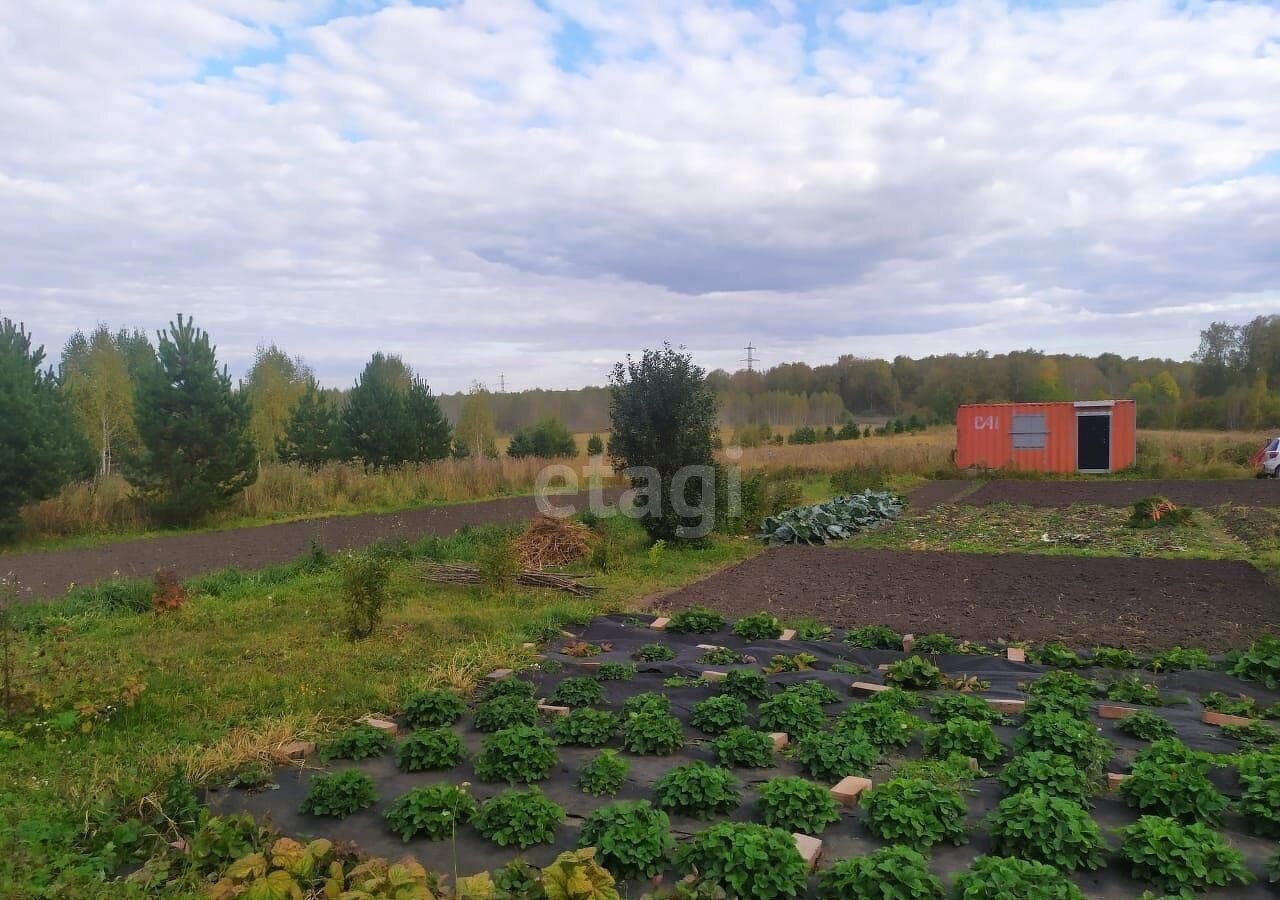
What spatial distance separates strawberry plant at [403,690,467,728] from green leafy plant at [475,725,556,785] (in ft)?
2.44

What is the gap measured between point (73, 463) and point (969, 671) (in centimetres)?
1519

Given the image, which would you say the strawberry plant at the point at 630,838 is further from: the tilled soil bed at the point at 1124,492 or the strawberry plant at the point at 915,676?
the tilled soil bed at the point at 1124,492

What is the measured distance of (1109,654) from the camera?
5887 mm

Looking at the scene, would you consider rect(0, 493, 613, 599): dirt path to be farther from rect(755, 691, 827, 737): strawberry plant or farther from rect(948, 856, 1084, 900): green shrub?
rect(948, 856, 1084, 900): green shrub

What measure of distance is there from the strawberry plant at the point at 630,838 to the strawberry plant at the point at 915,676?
2.61 metres

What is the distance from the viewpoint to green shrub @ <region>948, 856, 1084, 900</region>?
2.71 metres

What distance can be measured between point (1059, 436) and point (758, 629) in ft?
69.1

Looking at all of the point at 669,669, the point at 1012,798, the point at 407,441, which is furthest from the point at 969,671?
the point at 407,441

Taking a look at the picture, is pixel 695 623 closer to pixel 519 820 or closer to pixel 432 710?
pixel 432 710

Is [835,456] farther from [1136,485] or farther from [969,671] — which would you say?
[969,671]

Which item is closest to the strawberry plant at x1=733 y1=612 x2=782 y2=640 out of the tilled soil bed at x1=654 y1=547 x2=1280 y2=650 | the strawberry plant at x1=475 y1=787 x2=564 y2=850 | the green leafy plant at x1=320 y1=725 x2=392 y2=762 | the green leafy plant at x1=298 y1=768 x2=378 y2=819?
the tilled soil bed at x1=654 y1=547 x2=1280 y2=650

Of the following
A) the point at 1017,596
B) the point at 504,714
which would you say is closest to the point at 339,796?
the point at 504,714

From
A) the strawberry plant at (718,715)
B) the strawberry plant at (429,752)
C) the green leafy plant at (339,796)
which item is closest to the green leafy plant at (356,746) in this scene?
the strawberry plant at (429,752)

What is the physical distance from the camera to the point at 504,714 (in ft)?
15.6
